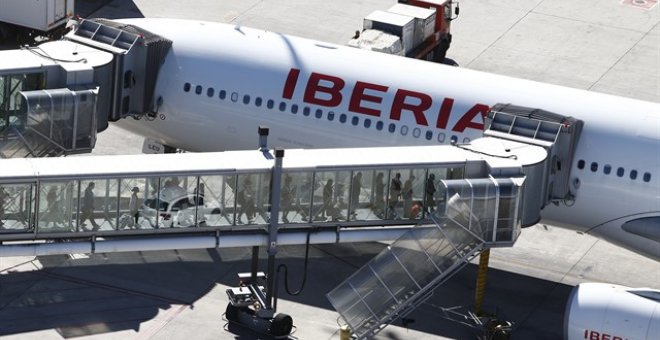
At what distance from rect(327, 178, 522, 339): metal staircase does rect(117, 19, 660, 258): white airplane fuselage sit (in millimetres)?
4284

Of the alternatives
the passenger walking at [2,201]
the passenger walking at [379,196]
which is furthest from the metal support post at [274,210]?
the passenger walking at [2,201]

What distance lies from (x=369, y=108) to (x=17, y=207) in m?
12.0

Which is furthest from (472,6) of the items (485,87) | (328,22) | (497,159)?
(497,159)

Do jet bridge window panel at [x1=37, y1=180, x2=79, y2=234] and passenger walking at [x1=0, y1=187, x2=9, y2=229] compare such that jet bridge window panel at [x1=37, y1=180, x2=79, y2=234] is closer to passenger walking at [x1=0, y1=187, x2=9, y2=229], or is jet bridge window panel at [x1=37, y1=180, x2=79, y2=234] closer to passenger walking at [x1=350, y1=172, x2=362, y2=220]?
passenger walking at [x1=0, y1=187, x2=9, y2=229]

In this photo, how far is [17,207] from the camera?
3878 cm

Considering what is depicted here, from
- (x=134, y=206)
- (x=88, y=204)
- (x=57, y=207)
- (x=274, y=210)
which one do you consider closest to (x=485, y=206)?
(x=274, y=210)

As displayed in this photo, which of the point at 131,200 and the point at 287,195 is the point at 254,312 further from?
the point at 131,200

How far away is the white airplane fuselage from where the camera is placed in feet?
144

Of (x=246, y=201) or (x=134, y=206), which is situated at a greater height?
(x=246, y=201)

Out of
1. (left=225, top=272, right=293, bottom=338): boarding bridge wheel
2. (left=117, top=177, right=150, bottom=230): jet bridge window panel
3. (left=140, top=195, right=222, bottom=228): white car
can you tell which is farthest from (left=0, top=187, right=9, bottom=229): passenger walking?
(left=225, top=272, right=293, bottom=338): boarding bridge wheel

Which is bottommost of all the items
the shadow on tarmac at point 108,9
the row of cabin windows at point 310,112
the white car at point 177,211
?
the shadow on tarmac at point 108,9

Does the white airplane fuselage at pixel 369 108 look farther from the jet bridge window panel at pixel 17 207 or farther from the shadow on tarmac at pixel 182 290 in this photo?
the jet bridge window panel at pixel 17 207

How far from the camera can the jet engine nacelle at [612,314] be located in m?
39.2

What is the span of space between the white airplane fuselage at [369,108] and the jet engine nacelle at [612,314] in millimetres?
4549
